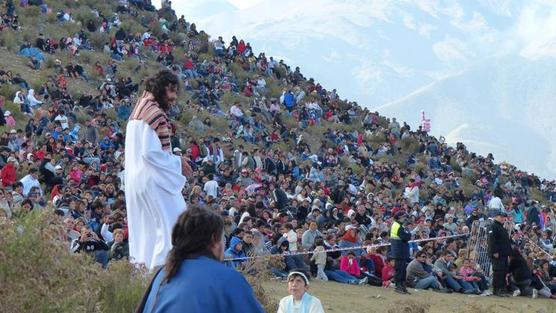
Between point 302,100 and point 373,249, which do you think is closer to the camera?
point 373,249

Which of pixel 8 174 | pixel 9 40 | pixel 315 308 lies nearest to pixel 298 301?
pixel 315 308

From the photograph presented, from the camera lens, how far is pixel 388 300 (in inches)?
663

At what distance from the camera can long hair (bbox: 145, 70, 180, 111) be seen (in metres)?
8.55

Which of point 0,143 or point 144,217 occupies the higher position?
point 0,143

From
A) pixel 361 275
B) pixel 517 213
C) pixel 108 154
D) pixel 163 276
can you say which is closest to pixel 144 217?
pixel 163 276

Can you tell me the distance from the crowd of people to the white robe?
0.34m

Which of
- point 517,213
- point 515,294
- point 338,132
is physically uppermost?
point 338,132

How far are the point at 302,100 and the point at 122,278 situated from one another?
119 ft

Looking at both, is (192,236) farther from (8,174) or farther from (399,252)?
(8,174)

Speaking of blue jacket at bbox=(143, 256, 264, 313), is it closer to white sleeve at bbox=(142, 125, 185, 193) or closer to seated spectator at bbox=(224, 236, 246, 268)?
white sleeve at bbox=(142, 125, 185, 193)

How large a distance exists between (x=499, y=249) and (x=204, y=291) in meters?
15.0

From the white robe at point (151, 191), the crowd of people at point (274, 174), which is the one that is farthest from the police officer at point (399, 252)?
the white robe at point (151, 191)

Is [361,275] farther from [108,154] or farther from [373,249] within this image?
[108,154]

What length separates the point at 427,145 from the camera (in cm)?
4488
